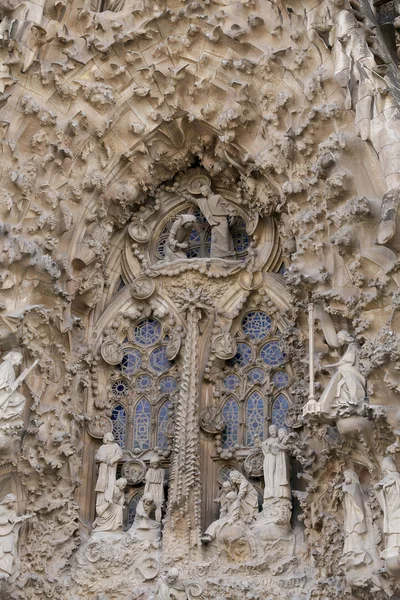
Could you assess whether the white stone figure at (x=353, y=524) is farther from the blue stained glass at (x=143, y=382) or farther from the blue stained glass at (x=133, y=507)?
the blue stained glass at (x=143, y=382)

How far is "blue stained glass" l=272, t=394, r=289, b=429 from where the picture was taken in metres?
12.9

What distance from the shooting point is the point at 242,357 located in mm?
13375

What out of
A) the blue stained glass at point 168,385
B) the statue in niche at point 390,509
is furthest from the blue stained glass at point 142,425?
the statue in niche at point 390,509

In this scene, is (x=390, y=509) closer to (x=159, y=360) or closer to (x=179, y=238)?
(x=159, y=360)


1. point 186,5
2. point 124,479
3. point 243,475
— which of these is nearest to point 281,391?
point 243,475

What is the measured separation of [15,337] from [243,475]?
2.57 m

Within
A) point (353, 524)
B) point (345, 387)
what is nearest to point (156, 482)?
point (353, 524)

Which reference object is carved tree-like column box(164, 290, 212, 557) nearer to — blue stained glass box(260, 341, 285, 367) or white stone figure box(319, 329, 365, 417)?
blue stained glass box(260, 341, 285, 367)

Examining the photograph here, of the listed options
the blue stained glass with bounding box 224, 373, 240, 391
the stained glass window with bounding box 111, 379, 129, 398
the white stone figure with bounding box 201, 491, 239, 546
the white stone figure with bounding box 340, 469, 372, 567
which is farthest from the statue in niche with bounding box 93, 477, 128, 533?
the white stone figure with bounding box 340, 469, 372, 567

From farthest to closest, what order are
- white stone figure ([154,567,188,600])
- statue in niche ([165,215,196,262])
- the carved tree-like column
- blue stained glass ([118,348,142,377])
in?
statue in niche ([165,215,196,262]), blue stained glass ([118,348,142,377]), the carved tree-like column, white stone figure ([154,567,188,600])

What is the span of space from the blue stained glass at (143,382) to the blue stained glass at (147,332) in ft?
1.14

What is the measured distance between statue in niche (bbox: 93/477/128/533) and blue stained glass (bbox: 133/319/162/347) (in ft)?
5.38

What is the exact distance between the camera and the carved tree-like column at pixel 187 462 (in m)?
12.3

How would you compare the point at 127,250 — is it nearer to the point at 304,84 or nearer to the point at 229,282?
the point at 229,282
